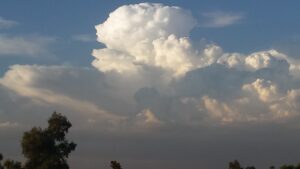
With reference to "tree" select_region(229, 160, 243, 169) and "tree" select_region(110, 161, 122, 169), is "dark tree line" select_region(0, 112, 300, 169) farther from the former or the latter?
"tree" select_region(229, 160, 243, 169)

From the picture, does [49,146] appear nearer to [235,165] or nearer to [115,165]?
[115,165]

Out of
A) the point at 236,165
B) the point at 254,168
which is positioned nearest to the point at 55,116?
the point at 236,165

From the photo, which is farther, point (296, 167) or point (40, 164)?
point (296, 167)

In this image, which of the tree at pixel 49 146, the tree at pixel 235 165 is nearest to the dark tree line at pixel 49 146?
the tree at pixel 49 146

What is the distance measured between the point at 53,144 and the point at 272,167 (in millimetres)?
77192

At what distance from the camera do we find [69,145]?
299 ft

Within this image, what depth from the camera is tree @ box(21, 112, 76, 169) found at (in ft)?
297

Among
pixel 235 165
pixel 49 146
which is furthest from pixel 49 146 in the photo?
pixel 235 165

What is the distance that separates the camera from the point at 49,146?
302 feet

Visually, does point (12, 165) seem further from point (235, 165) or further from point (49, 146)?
point (235, 165)

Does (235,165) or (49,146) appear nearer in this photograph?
(49,146)

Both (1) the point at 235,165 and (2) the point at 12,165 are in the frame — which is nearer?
(2) the point at 12,165

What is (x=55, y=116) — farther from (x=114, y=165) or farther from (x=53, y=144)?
(x=114, y=165)

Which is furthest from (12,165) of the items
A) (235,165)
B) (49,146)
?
(235,165)
